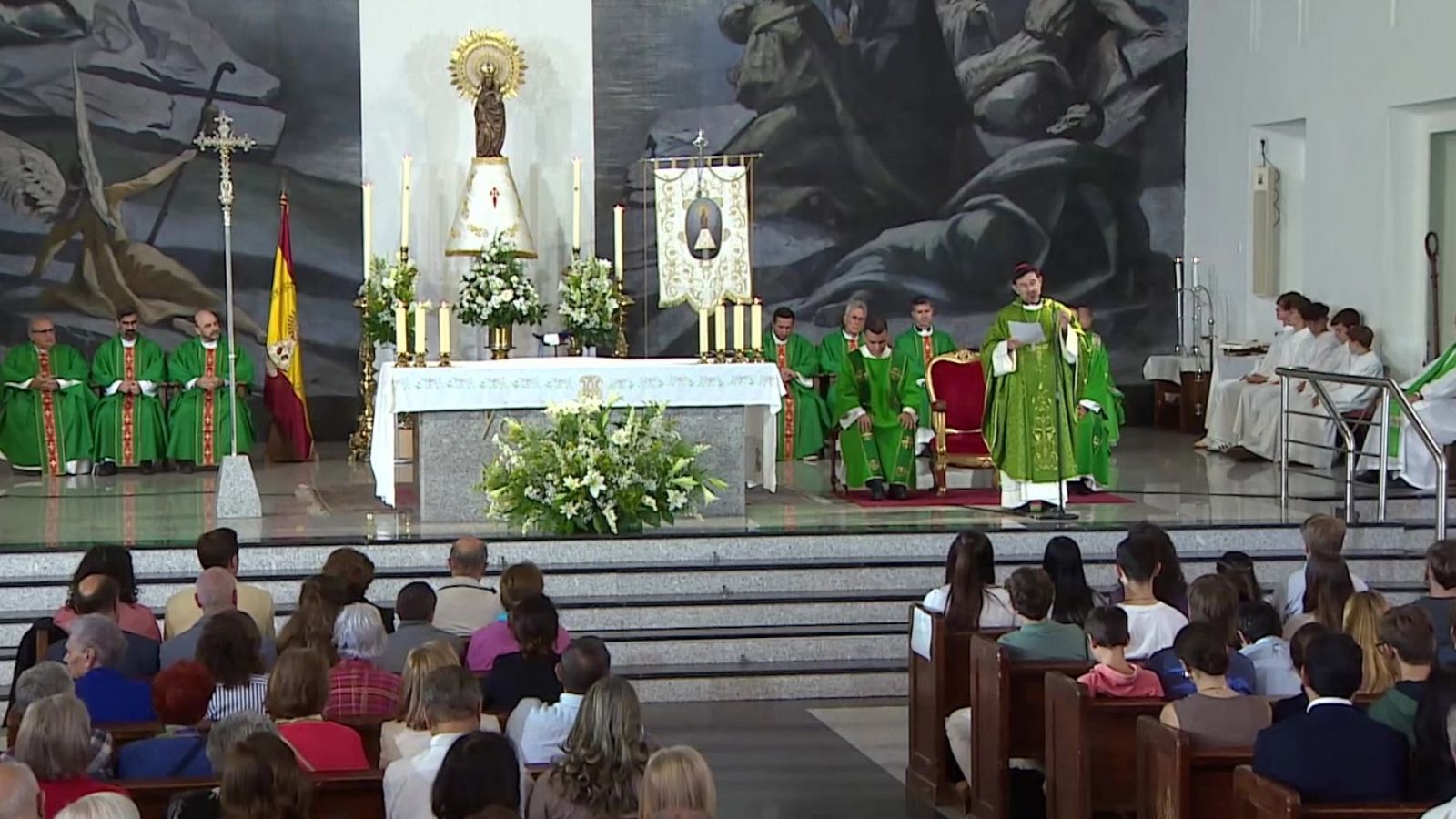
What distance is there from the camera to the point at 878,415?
46.2 ft

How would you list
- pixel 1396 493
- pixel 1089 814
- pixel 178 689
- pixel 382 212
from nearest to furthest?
pixel 178 689 < pixel 1089 814 < pixel 1396 493 < pixel 382 212

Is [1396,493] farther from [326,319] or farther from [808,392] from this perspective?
[326,319]

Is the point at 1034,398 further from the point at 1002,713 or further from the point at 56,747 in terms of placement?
the point at 56,747

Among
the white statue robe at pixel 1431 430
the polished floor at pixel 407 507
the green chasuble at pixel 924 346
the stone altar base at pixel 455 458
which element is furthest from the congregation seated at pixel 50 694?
the white statue robe at pixel 1431 430

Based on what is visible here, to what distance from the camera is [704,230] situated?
16.9m

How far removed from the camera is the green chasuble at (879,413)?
14.0 m

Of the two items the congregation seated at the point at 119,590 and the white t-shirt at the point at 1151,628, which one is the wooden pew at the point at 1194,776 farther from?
the congregation seated at the point at 119,590

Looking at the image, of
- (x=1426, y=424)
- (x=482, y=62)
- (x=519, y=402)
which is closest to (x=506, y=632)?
(x=519, y=402)

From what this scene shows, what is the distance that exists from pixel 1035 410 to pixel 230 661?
7.47m

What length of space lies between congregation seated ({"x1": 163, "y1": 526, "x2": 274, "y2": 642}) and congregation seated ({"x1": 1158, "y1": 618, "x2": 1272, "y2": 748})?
3.65m

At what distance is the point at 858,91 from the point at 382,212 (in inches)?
179

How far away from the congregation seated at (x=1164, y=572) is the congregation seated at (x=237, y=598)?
3261 mm

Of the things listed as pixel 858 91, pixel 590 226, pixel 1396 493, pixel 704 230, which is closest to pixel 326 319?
pixel 590 226

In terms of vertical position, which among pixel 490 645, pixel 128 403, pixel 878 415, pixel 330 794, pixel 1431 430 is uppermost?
pixel 128 403
